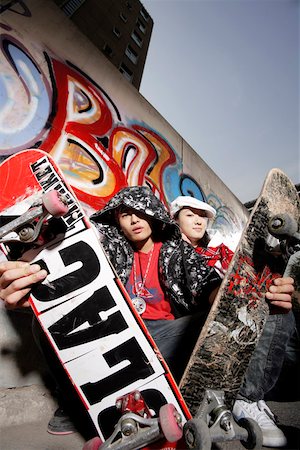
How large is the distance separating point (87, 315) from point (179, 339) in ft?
1.77

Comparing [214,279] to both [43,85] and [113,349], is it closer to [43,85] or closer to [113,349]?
[113,349]

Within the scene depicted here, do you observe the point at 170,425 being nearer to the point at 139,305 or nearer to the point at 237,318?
→ the point at 237,318

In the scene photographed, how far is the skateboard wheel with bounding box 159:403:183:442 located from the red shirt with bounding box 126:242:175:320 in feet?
2.20

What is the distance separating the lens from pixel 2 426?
146cm

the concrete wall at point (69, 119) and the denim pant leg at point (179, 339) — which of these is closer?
the denim pant leg at point (179, 339)

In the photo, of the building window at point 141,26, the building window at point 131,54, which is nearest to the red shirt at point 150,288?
the building window at point 131,54

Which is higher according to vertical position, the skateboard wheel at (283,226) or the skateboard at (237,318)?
the skateboard wheel at (283,226)

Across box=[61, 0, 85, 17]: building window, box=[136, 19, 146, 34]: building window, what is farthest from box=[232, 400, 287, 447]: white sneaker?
box=[136, 19, 146, 34]: building window

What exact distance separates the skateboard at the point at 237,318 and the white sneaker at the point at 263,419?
24cm

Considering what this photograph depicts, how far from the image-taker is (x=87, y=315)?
1256 millimetres

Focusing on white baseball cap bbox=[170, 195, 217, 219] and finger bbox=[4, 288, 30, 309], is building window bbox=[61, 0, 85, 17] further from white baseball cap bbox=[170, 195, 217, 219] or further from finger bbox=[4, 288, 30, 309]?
finger bbox=[4, 288, 30, 309]

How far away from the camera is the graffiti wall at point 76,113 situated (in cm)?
236

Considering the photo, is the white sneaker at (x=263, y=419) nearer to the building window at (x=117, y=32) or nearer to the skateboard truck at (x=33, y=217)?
the skateboard truck at (x=33, y=217)

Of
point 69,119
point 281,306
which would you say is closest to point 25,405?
point 281,306
